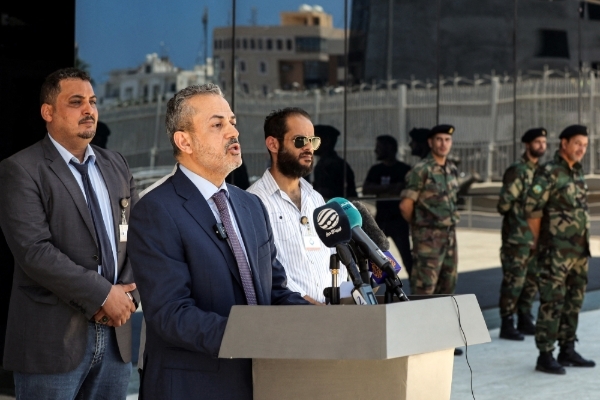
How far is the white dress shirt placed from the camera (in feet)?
13.3

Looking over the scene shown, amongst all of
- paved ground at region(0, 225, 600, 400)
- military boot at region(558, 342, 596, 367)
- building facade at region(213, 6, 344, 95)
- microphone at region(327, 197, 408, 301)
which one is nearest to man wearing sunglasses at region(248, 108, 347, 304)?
microphone at region(327, 197, 408, 301)

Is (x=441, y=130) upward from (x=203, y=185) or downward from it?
upward

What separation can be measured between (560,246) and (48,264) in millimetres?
4952

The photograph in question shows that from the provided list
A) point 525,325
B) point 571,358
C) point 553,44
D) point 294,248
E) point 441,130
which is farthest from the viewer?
point 553,44

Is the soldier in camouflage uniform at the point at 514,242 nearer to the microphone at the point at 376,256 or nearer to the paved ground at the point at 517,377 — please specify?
the paved ground at the point at 517,377

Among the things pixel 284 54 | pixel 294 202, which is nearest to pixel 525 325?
pixel 284 54

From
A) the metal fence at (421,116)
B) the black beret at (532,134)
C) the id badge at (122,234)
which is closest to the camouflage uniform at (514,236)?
the black beret at (532,134)

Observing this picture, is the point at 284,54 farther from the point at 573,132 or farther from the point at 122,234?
the point at 122,234

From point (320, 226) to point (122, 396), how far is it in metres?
1.53

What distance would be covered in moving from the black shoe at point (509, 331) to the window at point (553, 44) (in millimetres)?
2756

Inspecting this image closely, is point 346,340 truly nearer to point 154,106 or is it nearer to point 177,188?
point 177,188

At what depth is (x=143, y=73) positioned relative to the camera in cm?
682

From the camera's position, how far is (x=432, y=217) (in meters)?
8.38

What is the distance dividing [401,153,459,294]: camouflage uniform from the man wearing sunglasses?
4.06 meters
